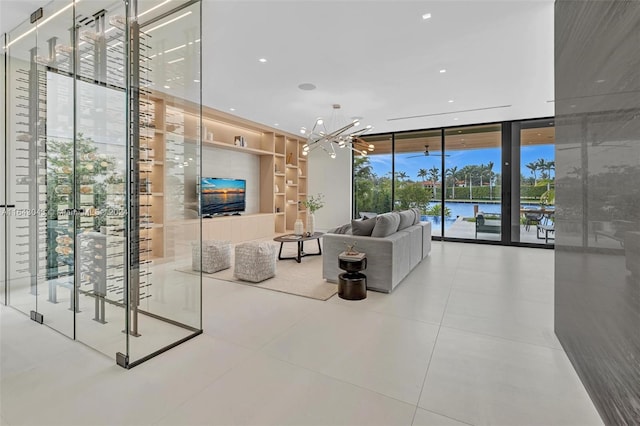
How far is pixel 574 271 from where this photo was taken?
2.18m

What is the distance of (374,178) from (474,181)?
2.67m

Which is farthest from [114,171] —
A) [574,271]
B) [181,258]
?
[574,271]

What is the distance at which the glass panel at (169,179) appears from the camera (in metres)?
2.50

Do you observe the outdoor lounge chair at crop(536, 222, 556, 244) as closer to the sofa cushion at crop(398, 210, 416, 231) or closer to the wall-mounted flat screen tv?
the sofa cushion at crop(398, 210, 416, 231)

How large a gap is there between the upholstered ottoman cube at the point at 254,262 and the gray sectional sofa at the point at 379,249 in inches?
30.7

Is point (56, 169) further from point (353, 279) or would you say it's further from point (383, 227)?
point (383, 227)

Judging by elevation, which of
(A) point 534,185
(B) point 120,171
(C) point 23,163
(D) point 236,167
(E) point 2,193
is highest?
(D) point 236,167

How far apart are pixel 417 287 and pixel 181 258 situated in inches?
113

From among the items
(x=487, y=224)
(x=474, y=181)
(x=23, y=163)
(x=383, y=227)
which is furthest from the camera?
(x=474, y=181)

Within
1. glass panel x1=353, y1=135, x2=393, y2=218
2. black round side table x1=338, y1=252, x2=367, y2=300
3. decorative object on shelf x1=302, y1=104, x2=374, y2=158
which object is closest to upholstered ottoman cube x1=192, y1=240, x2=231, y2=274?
black round side table x1=338, y1=252, x2=367, y2=300

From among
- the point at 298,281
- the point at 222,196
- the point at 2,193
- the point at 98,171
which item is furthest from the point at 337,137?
the point at 2,193

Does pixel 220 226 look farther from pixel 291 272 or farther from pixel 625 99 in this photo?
pixel 625 99

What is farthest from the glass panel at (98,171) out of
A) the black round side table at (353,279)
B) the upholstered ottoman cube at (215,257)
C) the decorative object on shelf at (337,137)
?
the decorative object on shelf at (337,137)

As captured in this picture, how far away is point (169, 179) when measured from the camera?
9.11 ft
